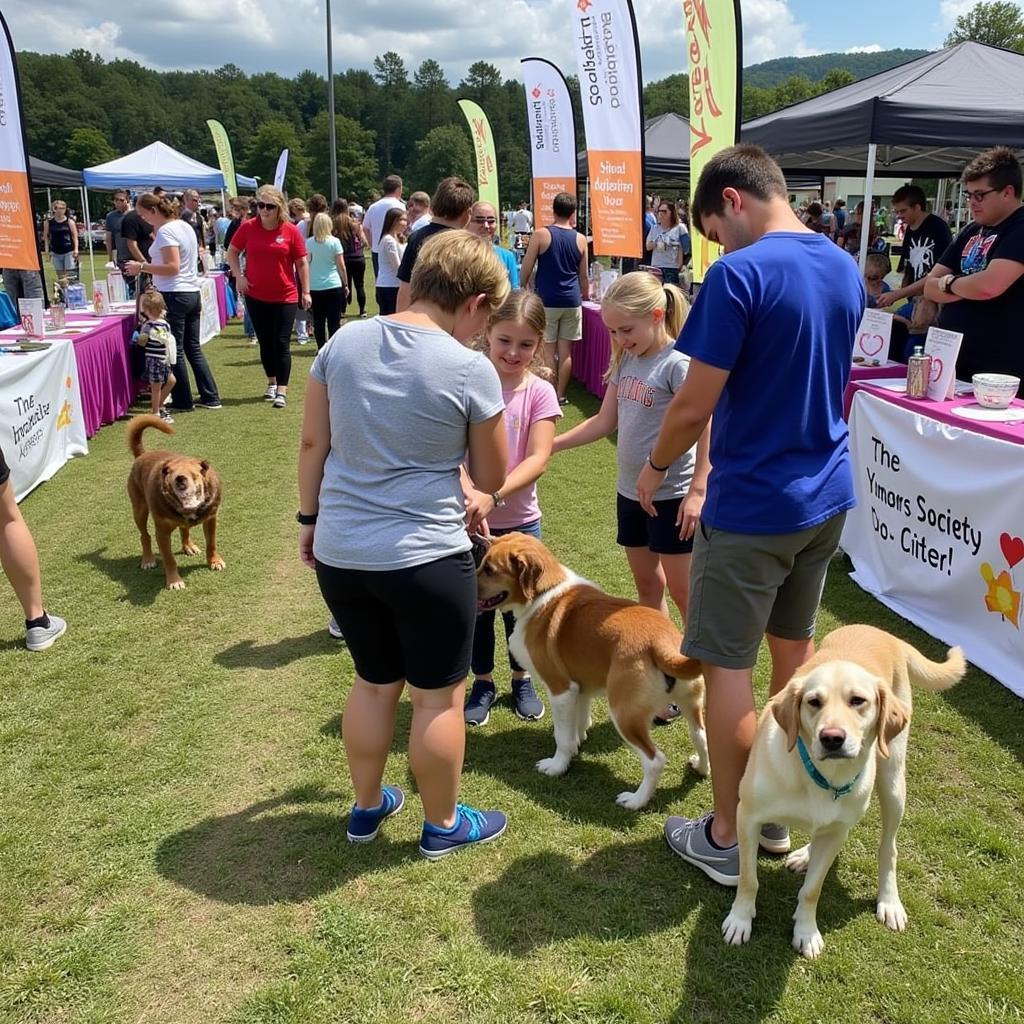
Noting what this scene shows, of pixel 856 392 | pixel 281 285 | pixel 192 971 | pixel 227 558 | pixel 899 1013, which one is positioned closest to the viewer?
pixel 899 1013

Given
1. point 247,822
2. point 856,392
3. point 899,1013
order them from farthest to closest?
point 856,392 → point 247,822 → point 899,1013

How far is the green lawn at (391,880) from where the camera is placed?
2.17 metres

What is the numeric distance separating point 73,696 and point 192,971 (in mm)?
1850

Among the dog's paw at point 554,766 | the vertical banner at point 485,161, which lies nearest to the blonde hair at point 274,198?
the vertical banner at point 485,161

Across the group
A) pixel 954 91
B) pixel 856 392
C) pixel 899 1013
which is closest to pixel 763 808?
pixel 899 1013

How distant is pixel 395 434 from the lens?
214 centimetres

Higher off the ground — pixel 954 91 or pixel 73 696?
pixel 954 91

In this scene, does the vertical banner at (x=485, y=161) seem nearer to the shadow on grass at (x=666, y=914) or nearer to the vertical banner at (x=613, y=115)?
the vertical banner at (x=613, y=115)

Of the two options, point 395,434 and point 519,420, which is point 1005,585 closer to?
point 519,420

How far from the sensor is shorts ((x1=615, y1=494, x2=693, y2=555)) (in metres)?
3.20

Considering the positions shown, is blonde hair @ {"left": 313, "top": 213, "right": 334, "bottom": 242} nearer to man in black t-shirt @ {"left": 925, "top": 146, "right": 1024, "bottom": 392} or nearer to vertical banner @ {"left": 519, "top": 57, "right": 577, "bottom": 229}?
vertical banner @ {"left": 519, "top": 57, "right": 577, "bottom": 229}

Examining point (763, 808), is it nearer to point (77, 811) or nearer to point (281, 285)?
point (77, 811)

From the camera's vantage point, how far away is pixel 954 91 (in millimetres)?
7387

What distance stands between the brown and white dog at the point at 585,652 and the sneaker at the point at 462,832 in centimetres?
41
